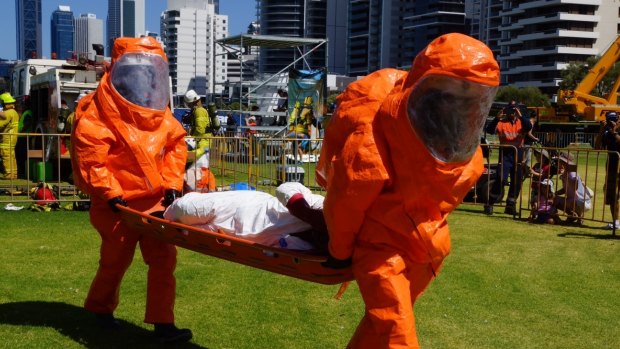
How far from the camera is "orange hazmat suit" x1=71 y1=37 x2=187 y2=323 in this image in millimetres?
4891

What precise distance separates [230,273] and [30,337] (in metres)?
2.45

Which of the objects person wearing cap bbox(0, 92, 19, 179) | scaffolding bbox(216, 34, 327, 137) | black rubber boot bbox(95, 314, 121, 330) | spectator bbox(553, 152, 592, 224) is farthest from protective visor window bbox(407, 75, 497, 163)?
scaffolding bbox(216, 34, 327, 137)

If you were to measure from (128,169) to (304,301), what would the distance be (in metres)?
2.16

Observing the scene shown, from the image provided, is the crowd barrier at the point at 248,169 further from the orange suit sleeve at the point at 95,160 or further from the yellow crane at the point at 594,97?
the yellow crane at the point at 594,97

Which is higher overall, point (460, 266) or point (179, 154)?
point (179, 154)

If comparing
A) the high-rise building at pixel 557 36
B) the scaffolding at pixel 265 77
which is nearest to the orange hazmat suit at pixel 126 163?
the scaffolding at pixel 265 77

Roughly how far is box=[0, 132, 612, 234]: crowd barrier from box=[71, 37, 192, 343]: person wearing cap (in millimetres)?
6003

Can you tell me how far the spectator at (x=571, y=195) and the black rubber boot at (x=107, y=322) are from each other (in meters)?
7.56

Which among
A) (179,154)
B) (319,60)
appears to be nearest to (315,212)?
(179,154)

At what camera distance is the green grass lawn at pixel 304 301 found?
5.31 meters

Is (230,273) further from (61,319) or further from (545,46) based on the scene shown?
(545,46)

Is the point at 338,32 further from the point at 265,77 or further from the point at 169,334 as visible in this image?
the point at 169,334

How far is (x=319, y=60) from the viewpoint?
105 m

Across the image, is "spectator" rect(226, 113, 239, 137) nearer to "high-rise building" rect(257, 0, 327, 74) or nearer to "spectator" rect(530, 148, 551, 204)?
"spectator" rect(530, 148, 551, 204)
